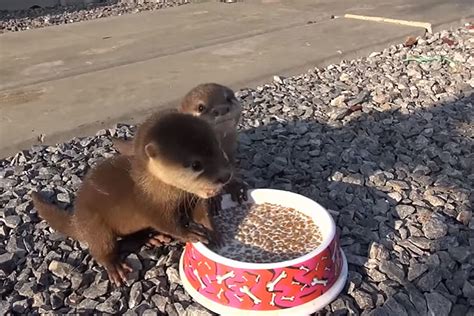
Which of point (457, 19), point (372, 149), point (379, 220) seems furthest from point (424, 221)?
point (457, 19)

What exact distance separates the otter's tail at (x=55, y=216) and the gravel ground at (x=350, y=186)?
89 millimetres

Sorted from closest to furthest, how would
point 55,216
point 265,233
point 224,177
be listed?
point 224,177 < point 265,233 < point 55,216

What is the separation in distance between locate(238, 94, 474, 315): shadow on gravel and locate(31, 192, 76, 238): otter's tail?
0.97 metres

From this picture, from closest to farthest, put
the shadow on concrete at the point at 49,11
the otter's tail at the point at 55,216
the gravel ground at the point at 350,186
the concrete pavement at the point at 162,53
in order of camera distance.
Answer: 1. the gravel ground at the point at 350,186
2. the otter's tail at the point at 55,216
3. the concrete pavement at the point at 162,53
4. the shadow on concrete at the point at 49,11

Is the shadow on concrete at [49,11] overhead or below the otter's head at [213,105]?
below

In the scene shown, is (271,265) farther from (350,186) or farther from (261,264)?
(350,186)

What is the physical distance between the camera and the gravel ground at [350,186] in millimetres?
2621

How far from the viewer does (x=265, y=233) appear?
2.80m

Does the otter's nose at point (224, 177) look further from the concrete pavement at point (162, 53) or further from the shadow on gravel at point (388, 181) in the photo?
the concrete pavement at point (162, 53)

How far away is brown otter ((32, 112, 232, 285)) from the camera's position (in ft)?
8.06

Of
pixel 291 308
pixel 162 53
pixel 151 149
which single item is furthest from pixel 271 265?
pixel 162 53

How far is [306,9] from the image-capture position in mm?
7609

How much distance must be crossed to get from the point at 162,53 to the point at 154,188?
351 cm

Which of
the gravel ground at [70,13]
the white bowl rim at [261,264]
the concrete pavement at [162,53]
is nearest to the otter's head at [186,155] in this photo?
the white bowl rim at [261,264]
